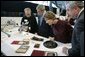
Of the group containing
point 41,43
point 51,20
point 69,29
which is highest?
point 51,20

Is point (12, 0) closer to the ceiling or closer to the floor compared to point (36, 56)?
closer to the ceiling

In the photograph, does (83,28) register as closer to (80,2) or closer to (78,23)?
(78,23)

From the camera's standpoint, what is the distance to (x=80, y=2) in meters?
1.85

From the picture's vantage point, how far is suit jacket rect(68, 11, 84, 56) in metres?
1.62

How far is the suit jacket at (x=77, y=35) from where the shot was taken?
1.62 meters

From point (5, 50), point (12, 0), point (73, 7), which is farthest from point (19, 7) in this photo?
point (73, 7)

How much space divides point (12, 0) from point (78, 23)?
11.0ft

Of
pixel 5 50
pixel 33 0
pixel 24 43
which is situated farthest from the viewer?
pixel 33 0

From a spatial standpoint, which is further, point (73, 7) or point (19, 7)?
point (19, 7)

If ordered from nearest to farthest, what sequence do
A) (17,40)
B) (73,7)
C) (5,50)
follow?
(73,7), (5,50), (17,40)

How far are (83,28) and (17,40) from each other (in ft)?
4.30

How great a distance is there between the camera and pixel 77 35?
1.69 m

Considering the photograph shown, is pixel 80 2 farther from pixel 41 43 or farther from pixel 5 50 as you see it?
pixel 5 50

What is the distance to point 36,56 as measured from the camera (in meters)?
1.93
